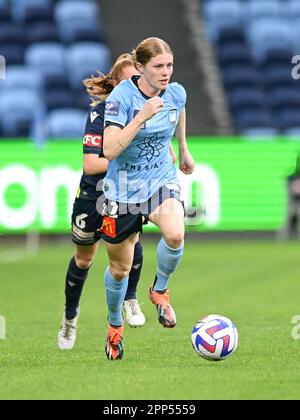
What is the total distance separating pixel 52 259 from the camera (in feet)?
59.4

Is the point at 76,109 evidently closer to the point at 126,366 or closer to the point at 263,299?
the point at 263,299

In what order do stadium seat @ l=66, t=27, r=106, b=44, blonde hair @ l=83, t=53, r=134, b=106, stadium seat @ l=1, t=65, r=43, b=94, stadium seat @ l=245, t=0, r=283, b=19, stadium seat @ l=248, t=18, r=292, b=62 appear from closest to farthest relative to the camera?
1. blonde hair @ l=83, t=53, r=134, b=106
2. stadium seat @ l=1, t=65, r=43, b=94
3. stadium seat @ l=66, t=27, r=106, b=44
4. stadium seat @ l=248, t=18, r=292, b=62
5. stadium seat @ l=245, t=0, r=283, b=19

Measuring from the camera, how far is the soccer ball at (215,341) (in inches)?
296

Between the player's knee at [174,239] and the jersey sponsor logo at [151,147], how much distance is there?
1.75 feet

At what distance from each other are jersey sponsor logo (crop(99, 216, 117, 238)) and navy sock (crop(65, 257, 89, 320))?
1.08 meters

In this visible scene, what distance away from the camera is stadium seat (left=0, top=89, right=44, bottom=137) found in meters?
22.4

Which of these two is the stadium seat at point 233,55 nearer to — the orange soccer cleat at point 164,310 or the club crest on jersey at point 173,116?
the orange soccer cleat at point 164,310

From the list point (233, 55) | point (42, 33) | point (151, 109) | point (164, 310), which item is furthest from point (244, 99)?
point (151, 109)

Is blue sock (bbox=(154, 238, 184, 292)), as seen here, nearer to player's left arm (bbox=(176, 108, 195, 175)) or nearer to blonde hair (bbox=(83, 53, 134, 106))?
player's left arm (bbox=(176, 108, 195, 175))

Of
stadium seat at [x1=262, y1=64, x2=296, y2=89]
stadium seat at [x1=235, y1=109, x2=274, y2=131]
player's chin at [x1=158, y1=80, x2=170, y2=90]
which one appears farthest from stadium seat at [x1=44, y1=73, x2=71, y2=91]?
player's chin at [x1=158, y1=80, x2=170, y2=90]

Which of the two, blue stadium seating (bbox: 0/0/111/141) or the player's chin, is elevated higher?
the player's chin

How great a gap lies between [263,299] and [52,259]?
592 centimetres

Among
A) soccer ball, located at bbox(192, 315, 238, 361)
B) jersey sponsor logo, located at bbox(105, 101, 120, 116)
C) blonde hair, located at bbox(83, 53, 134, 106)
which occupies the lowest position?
soccer ball, located at bbox(192, 315, 238, 361)
